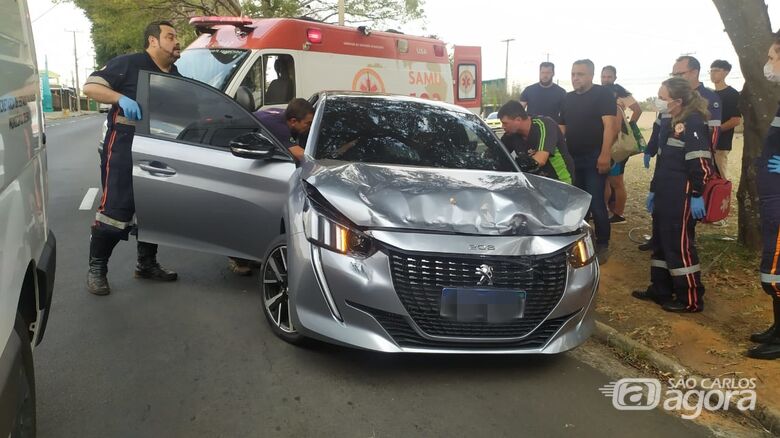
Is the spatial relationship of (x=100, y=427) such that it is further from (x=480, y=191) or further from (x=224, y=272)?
(x=224, y=272)

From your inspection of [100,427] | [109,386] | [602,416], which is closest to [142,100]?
[109,386]

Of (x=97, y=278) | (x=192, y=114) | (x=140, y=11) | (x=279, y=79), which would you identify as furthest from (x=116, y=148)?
(x=140, y=11)

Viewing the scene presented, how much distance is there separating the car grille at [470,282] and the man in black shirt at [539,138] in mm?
2237

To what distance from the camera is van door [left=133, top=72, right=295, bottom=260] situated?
4613 mm

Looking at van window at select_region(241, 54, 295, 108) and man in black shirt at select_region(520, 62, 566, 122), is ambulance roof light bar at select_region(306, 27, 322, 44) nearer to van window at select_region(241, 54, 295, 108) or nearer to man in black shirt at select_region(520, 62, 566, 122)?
van window at select_region(241, 54, 295, 108)

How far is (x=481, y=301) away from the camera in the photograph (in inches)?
128

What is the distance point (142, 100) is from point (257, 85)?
3357mm

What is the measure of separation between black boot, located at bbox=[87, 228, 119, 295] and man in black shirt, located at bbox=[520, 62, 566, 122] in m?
5.40

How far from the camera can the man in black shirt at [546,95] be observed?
26.2ft

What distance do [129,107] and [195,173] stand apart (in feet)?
2.15

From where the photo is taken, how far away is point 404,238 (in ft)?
10.6

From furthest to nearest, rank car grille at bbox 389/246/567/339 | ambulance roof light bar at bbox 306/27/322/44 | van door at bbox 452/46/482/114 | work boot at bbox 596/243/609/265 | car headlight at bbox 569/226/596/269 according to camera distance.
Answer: van door at bbox 452/46/482/114 → ambulance roof light bar at bbox 306/27/322/44 → work boot at bbox 596/243/609/265 → car headlight at bbox 569/226/596/269 → car grille at bbox 389/246/567/339

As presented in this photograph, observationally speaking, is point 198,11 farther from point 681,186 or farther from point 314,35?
point 681,186

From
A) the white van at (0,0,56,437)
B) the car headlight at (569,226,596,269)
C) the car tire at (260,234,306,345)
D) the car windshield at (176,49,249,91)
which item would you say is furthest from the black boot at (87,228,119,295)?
the car headlight at (569,226,596,269)
